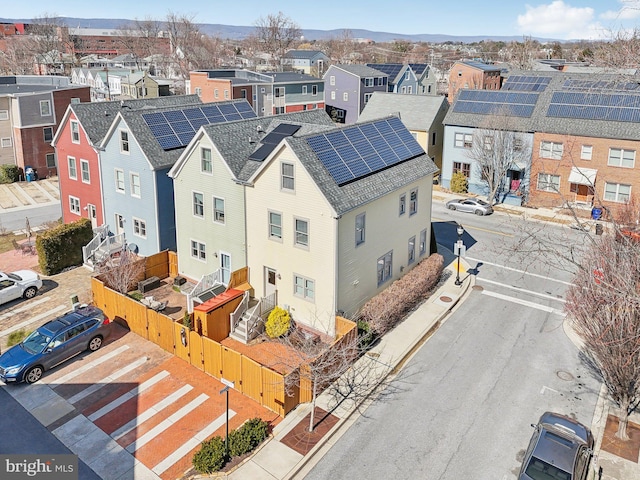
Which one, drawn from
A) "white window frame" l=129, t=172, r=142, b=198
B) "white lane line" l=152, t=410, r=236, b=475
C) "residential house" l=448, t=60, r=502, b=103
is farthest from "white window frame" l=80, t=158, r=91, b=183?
"residential house" l=448, t=60, r=502, b=103

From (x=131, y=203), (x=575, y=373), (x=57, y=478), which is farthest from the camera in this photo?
(x=131, y=203)

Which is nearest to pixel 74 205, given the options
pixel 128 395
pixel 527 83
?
pixel 128 395

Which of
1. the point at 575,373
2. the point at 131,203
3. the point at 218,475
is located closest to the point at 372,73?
the point at 131,203

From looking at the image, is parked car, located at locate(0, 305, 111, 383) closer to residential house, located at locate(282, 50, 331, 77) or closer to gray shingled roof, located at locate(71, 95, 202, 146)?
gray shingled roof, located at locate(71, 95, 202, 146)

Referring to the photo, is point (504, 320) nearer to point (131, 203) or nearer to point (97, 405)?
→ point (97, 405)

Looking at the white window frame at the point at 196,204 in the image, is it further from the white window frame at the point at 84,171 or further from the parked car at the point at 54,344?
the white window frame at the point at 84,171

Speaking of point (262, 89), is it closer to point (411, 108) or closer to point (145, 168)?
point (411, 108)
